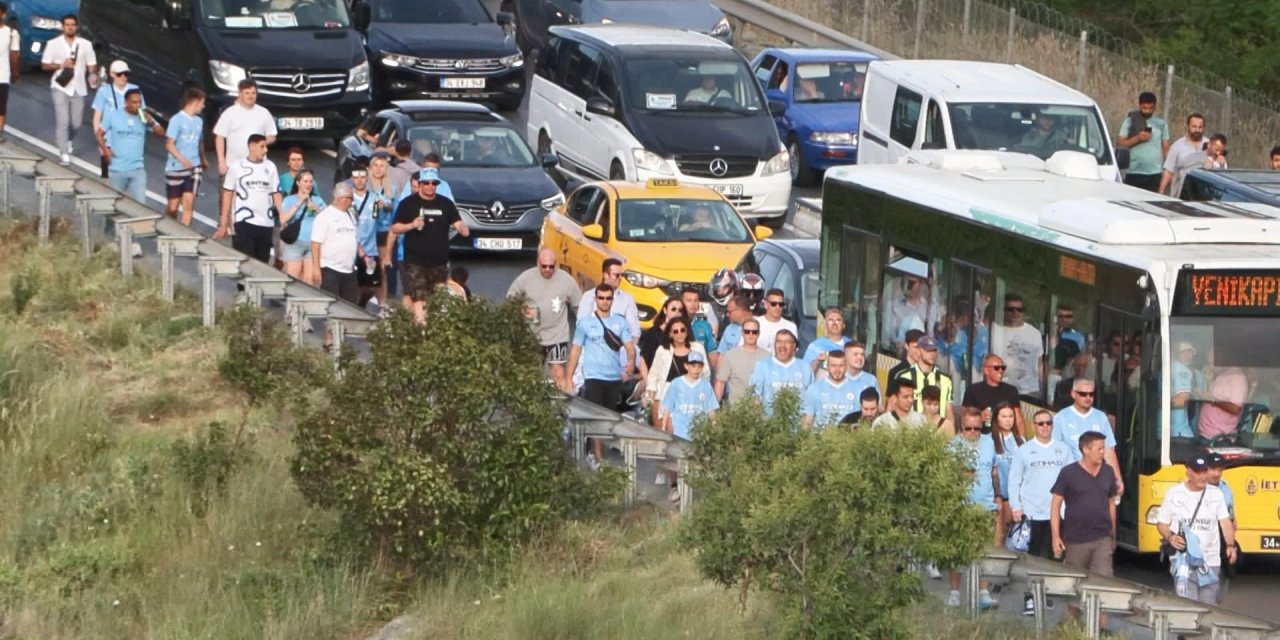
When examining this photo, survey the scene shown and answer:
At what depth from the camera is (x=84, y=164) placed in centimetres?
2697

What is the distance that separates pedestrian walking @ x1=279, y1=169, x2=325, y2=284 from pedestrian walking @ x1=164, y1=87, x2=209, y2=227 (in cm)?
164

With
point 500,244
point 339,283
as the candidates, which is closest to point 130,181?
point 339,283

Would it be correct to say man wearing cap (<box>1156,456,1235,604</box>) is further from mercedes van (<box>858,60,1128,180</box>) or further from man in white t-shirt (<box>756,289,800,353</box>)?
mercedes van (<box>858,60,1128,180</box>)

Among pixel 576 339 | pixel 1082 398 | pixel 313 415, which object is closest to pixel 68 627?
pixel 313 415

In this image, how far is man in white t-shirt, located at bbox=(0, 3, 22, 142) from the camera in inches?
1035

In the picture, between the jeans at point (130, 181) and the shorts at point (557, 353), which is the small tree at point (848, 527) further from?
the jeans at point (130, 181)

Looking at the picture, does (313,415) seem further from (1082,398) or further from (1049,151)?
(1049,151)

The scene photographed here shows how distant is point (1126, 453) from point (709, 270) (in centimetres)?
689

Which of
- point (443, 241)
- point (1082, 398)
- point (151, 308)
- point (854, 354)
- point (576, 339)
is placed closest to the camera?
point (1082, 398)

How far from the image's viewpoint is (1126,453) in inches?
614

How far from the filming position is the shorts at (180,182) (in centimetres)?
2267

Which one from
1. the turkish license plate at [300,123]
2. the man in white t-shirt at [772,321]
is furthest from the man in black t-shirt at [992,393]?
the turkish license plate at [300,123]

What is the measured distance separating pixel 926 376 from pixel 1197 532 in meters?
2.20

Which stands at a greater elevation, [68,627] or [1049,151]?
[1049,151]
